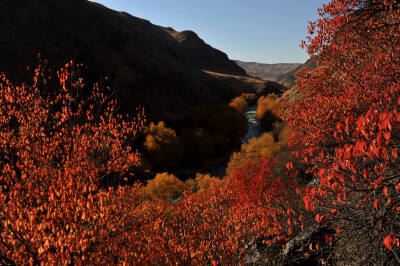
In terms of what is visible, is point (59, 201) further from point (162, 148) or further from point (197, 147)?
point (197, 147)

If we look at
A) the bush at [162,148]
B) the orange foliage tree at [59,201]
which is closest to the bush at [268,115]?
the bush at [162,148]

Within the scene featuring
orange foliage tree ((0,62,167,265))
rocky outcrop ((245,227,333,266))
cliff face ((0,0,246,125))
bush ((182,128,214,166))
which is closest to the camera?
orange foliage tree ((0,62,167,265))

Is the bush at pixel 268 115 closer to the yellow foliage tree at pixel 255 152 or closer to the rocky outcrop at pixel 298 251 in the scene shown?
the yellow foliage tree at pixel 255 152

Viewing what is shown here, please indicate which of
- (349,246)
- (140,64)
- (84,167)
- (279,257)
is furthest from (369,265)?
(140,64)

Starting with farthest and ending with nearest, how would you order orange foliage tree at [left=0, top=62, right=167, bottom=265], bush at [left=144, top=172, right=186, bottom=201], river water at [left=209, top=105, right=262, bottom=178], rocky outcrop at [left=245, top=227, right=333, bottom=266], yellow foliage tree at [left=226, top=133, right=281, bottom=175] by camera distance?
river water at [left=209, top=105, right=262, bottom=178], yellow foliage tree at [left=226, top=133, right=281, bottom=175], bush at [left=144, top=172, right=186, bottom=201], rocky outcrop at [left=245, top=227, right=333, bottom=266], orange foliage tree at [left=0, top=62, right=167, bottom=265]

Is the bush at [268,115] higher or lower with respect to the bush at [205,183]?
higher

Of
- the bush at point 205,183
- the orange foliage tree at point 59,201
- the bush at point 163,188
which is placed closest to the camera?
the orange foliage tree at point 59,201

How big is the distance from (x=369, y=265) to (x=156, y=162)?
58.6 m

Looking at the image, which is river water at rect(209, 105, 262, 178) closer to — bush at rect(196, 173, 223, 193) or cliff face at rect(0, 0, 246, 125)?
bush at rect(196, 173, 223, 193)

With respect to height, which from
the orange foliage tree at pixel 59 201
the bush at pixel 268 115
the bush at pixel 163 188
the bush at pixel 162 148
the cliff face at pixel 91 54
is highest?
the cliff face at pixel 91 54

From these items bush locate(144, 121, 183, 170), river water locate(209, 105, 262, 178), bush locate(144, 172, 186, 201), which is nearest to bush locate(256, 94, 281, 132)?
river water locate(209, 105, 262, 178)

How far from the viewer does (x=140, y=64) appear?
14462 cm

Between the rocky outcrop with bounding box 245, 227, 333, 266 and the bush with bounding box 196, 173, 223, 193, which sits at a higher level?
the rocky outcrop with bounding box 245, 227, 333, 266

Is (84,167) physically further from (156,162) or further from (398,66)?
A: (156,162)
